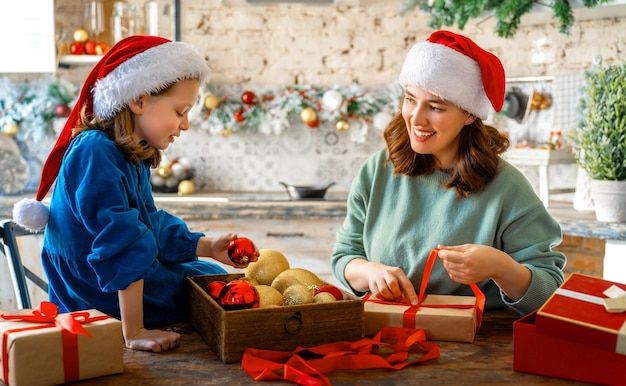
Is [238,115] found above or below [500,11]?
below

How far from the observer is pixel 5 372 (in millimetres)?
1122

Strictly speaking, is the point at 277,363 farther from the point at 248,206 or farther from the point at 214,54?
the point at 214,54

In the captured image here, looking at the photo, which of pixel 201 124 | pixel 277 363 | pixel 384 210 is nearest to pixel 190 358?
pixel 277 363

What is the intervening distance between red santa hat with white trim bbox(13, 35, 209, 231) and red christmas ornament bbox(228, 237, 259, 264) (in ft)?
1.36

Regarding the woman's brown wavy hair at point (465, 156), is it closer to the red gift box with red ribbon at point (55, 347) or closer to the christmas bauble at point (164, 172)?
the red gift box with red ribbon at point (55, 347)

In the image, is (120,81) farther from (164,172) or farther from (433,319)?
(164,172)

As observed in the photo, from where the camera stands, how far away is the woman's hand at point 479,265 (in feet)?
4.87

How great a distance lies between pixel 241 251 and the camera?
1501 millimetres

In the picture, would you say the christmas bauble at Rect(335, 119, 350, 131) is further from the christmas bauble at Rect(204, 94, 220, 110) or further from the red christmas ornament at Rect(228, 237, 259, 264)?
the red christmas ornament at Rect(228, 237, 259, 264)

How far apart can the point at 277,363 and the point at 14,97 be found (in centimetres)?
350

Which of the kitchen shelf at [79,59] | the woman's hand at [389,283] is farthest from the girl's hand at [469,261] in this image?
the kitchen shelf at [79,59]

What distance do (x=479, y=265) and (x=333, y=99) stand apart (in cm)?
268

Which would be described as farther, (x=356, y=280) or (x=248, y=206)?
(x=248, y=206)

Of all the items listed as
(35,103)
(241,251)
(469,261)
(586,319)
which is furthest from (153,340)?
(35,103)
